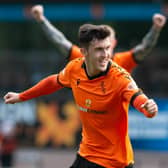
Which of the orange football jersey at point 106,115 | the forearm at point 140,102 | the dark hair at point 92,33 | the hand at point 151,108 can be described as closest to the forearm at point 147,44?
the orange football jersey at point 106,115

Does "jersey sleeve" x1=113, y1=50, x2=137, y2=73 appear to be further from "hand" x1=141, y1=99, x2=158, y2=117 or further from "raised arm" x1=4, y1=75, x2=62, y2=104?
"hand" x1=141, y1=99, x2=158, y2=117

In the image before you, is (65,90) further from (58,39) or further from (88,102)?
(88,102)

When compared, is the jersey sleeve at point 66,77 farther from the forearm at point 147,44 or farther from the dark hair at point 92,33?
the forearm at point 147,44

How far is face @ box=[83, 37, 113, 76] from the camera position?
24.8 feet

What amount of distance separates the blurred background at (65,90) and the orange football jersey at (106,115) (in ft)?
40.4

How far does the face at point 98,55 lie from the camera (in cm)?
757

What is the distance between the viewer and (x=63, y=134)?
2133 cm

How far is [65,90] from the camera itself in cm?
2175

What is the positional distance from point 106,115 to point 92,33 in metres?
0.74

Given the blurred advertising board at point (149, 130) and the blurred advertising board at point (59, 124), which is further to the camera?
the blurred advertising board at point (59, 124)

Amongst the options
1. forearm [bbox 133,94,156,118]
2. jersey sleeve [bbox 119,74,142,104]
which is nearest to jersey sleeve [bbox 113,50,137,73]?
jersey sleeve [bbox 119,74,142,104]

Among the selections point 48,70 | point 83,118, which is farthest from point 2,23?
point 83,118

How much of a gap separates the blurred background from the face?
41.1ft

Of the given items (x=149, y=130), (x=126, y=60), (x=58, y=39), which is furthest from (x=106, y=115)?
(x=149, y=130)
